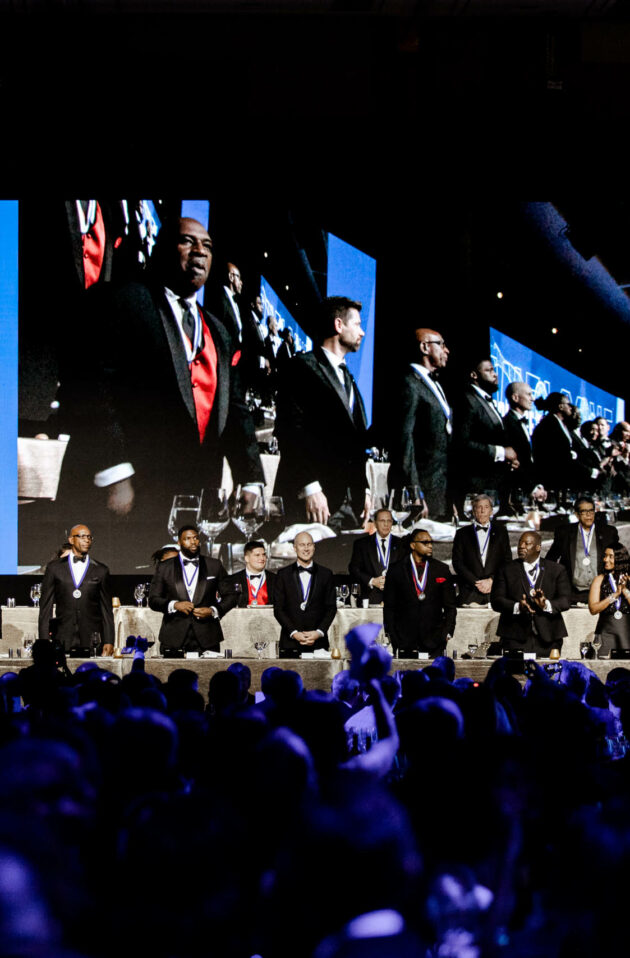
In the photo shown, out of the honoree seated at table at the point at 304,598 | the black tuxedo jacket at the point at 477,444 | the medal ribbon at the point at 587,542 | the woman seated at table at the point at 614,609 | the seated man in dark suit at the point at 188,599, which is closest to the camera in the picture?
the woman seated at table at the point at 614,609

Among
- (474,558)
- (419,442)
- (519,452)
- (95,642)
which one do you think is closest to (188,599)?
(95,642)

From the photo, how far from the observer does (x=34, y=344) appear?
993cm

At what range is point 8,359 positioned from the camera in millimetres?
9906

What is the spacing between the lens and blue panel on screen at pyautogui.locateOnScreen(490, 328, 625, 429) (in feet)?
35.2

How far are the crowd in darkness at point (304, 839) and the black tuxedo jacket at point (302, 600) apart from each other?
4.37m

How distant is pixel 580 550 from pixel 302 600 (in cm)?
360

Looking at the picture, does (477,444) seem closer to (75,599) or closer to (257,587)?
(257,587)

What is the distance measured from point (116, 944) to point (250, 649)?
670 centimetres

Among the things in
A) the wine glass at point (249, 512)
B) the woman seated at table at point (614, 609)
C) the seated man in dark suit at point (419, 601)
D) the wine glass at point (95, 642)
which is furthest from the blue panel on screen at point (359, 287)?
the wine glass at point (95, 642)

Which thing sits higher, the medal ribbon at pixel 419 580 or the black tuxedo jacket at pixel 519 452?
the black tuxedo jacket at pixel 519 452

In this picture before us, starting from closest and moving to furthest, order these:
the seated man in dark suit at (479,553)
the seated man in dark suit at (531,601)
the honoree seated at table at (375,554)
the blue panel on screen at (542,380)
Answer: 1. the seated man in dark suit at (531,601)
2. the honoree seated at table at (375,554)
3. the seated man in dark suit at (479,553)
4. the blue panel on screen at (542,380)

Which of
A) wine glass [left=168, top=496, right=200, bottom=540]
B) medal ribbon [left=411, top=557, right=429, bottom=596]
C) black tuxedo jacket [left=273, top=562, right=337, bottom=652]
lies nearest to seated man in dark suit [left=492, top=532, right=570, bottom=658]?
medal ribbon [left=411, top=557, right=429, bottom=596]

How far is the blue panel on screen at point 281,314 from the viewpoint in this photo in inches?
406

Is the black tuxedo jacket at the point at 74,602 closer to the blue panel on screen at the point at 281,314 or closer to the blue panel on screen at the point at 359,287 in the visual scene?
the blue panel on screen at the point at 281,314
